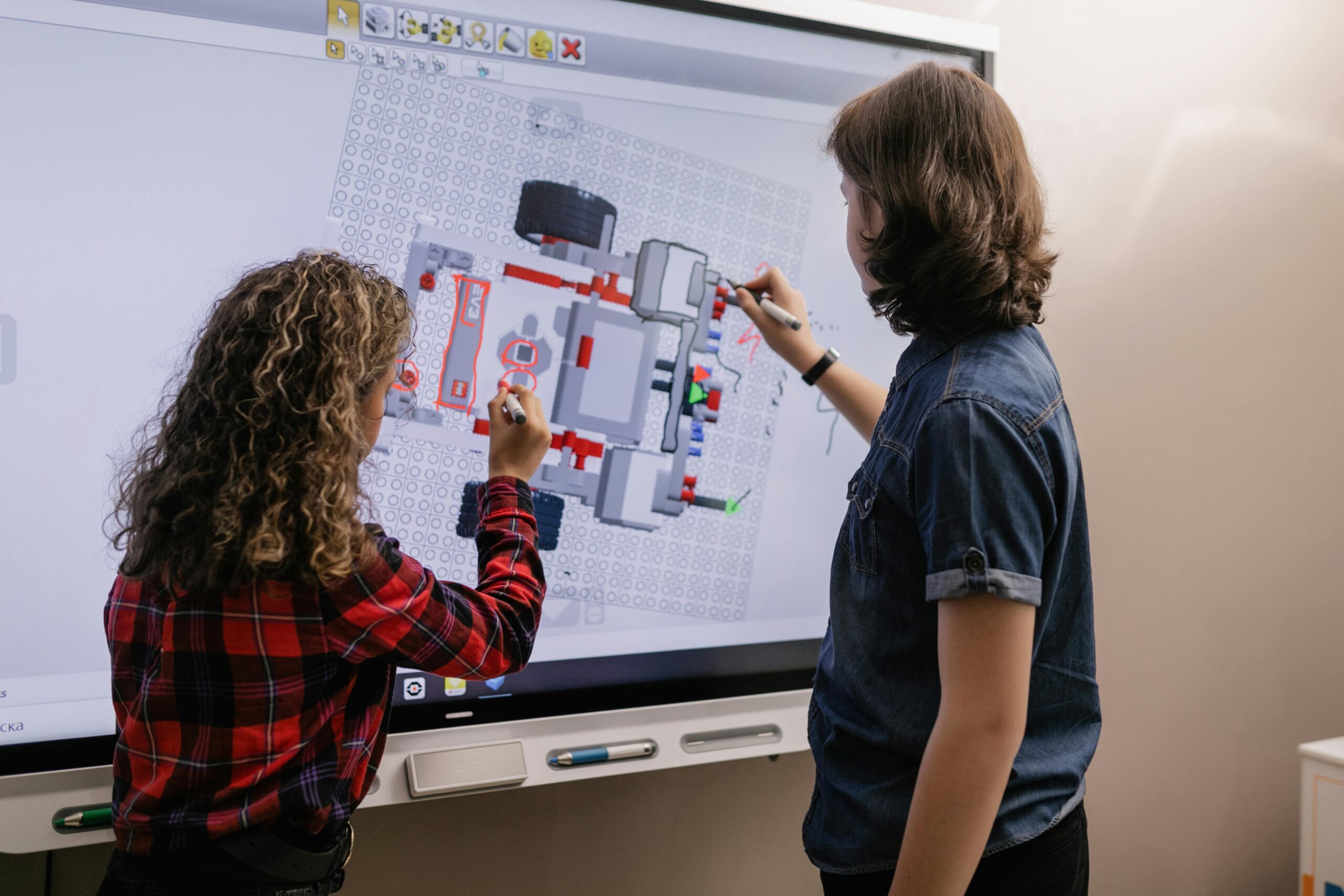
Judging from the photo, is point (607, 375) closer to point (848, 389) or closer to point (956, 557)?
point (848, 389)

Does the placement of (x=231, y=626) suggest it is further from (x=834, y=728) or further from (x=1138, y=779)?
(x=1138, y=779)

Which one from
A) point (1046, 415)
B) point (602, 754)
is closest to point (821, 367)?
point (1046, 415)

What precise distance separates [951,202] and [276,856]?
0.86m

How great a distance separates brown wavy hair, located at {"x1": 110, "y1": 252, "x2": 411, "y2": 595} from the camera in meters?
0.74

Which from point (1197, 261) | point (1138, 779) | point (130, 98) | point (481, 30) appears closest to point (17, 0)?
point (130, 98)

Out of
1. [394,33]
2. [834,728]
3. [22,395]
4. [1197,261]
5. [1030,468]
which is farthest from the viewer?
[1197,261]

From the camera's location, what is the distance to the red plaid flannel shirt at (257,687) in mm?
766

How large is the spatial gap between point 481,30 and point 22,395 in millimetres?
735

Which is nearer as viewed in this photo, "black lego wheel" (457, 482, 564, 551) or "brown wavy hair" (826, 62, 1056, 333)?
"brown wavy hair" (826, 62, 1056, 333)

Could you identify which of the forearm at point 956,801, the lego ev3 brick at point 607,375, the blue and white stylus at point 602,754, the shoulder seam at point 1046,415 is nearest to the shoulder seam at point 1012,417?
the shoulder seam at point 1046,415

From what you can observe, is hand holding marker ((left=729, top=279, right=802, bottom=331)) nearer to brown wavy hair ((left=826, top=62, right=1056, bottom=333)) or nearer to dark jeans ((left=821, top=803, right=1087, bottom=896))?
brown wavy hair ((left=826, top=62, right=1056, bottom=333))

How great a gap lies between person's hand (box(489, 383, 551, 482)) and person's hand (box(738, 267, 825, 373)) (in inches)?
15.7

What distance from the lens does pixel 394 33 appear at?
1162 mm

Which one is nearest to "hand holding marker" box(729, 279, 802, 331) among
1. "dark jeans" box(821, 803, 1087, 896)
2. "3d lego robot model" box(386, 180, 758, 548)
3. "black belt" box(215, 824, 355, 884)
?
"3d lego robot model" box(386, 180, 758, 548)
